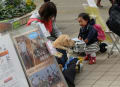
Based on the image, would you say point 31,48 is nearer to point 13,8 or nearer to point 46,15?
point 46,15

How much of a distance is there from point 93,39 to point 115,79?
3.35 ft

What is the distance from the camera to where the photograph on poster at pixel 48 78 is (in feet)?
12.1

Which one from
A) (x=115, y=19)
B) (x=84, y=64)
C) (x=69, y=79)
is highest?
(x=115, y=19)

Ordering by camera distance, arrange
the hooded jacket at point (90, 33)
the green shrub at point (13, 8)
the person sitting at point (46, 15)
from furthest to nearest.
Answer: the green shrub at point (13, 8)
the hooded jacket at point (90, 33)
the person sitting at point (46, 15)

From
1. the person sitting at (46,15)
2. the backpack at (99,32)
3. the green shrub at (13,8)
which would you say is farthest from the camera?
the green shrub at (13,8)

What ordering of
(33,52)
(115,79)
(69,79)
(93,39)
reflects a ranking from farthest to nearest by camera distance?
(93,39), (115,79), (69,79), (33,52)

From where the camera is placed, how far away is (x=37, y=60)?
3711mm

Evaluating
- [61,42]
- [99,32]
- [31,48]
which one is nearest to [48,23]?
[61,42]

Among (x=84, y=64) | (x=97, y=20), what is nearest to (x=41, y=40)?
(x=84, y=64)

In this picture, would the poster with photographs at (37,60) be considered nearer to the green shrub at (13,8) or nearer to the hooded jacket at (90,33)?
the hooded jacket at (90,33)

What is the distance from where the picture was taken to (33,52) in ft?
12.0

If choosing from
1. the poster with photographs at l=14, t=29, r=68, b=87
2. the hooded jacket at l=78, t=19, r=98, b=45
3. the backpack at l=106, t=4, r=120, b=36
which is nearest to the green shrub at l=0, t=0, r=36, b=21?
the hooded jacket at l=78, t=19, r=98, b=45

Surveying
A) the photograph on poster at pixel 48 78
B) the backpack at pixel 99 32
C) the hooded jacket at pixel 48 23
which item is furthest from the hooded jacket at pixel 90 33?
the photograph on poster at pixel 48 78

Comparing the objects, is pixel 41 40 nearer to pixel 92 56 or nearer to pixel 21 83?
pixel 21 83
